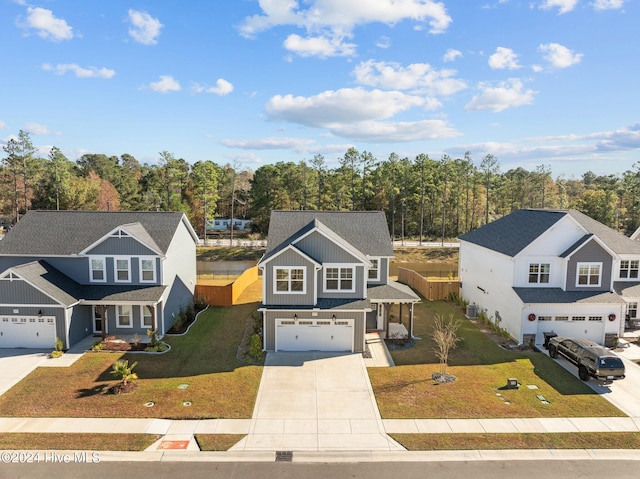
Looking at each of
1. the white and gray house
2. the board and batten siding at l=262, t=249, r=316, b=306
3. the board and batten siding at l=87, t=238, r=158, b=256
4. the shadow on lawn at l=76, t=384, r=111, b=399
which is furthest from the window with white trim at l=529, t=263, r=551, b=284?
the shadow on lawn at l=76, t=384, r=111, b=399

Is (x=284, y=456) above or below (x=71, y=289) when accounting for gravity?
below

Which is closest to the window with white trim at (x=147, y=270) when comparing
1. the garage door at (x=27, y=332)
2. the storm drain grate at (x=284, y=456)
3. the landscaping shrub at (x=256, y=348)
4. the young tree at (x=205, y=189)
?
the garage door at (x=27, y=332)

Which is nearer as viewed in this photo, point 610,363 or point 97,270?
point 610,363

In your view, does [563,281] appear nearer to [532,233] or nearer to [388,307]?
[532,233]

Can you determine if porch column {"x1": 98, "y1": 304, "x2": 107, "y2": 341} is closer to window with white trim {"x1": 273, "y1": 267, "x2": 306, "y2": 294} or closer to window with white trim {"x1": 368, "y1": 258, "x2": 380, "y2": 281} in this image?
window with white trim {"x1": 273, "y1": 267, "x2": 306, "y2": 294}

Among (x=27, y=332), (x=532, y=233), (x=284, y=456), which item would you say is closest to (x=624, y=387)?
(x=532, y=233)

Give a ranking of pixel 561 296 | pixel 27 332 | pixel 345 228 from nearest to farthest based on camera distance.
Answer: pixel 27 332 → pixel 561 296 → pixel 345 228

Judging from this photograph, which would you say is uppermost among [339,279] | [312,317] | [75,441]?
[339,279]
